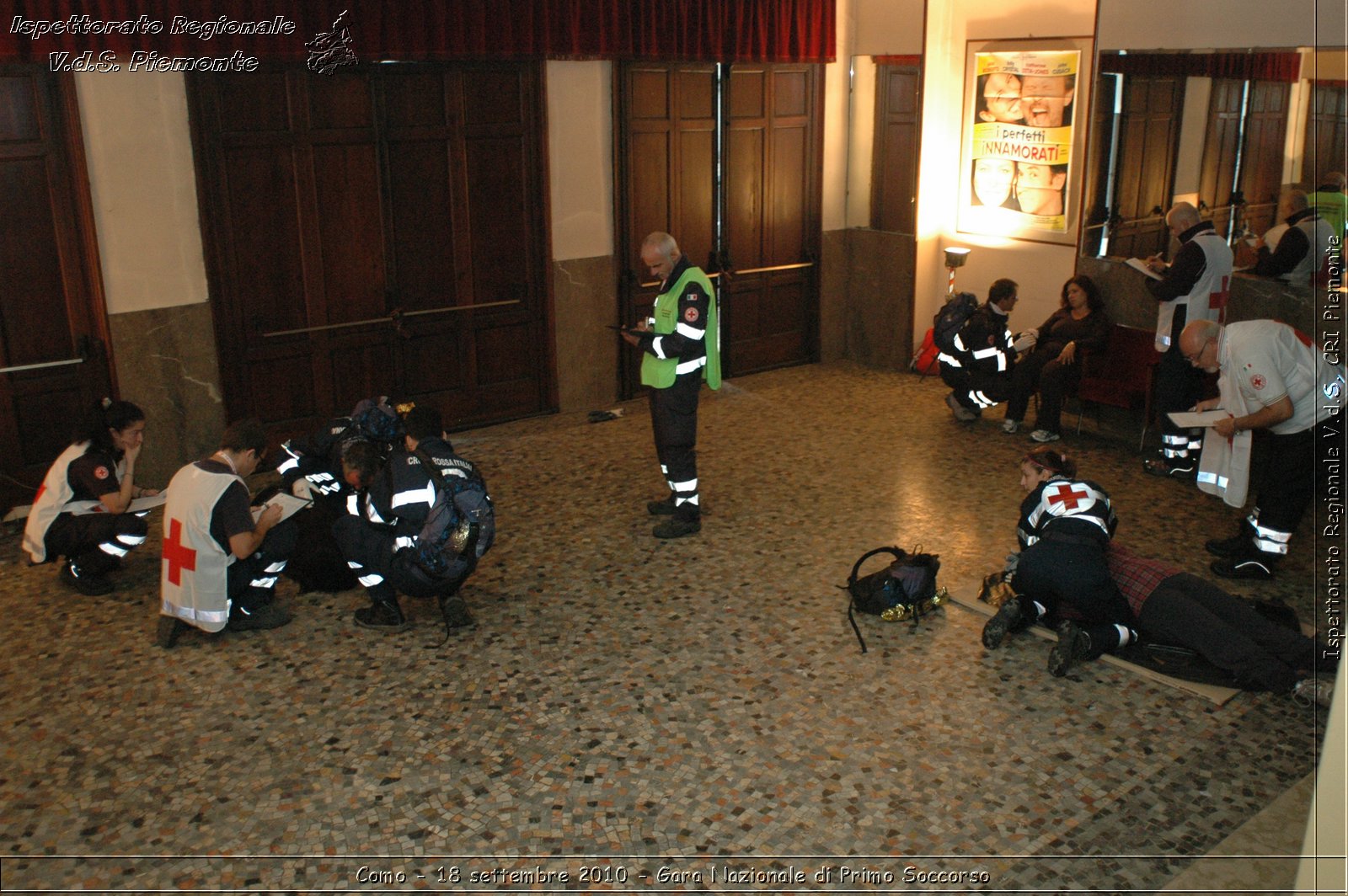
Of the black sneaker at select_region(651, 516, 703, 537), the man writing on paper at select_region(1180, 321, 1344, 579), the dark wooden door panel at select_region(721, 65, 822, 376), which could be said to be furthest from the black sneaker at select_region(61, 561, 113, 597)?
the man writing on paper at select_region(1180, 321, 1344, 579)

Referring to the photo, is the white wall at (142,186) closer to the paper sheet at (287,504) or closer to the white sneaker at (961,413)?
the paper sheet at (287,504)

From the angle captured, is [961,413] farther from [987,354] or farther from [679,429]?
[679,429]

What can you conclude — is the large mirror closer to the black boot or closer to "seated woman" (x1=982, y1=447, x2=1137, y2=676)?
the black boot

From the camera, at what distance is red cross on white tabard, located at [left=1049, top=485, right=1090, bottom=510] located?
16.2 feet

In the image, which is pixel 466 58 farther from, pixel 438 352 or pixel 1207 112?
pixel 1207 112

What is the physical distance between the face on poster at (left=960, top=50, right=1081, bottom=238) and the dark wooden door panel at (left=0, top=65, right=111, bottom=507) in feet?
21.1

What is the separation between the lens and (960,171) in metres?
9.48

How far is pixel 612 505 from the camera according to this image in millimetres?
6926

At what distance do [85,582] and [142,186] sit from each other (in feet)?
7.86

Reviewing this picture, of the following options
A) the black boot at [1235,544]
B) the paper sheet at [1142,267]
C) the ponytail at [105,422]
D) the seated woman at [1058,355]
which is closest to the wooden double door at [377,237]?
the ponytail at [105,422]

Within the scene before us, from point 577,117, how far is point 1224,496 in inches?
197

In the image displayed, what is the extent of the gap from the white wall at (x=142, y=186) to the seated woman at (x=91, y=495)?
4.72ft

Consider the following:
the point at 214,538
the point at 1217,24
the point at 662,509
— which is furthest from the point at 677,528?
the point at 1217,24

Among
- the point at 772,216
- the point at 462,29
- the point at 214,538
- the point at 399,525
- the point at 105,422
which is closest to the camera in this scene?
the point at 214,538
